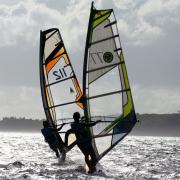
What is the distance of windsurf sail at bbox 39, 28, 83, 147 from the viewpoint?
16.5 metres

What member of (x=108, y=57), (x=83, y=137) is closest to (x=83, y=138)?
(x=83, y=137)

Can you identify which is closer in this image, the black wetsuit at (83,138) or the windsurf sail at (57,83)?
the black wetsuit at (83,138)

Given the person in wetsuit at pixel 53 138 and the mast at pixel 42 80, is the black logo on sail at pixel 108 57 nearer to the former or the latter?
the mast at pixel 42 80

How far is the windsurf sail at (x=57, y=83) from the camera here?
54.0 feet

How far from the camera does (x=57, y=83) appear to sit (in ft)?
55.2

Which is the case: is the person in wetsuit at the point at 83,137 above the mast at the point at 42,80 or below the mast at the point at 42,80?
below

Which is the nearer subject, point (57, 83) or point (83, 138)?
point (83, 138)

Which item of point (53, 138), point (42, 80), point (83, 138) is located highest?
point (42, 80)

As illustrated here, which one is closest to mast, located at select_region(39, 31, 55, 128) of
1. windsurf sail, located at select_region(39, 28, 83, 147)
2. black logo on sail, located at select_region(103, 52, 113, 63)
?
windsurf sail, located at select_region(39, 28, 83, 147)

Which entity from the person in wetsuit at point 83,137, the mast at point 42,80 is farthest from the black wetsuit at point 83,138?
the mast at point 42,80

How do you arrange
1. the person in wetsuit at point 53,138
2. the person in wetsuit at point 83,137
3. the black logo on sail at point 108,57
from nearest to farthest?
the person in wetsuit at point 83,137
the black logo on sail at point 108,57
the person in wetsuit at point 53,138

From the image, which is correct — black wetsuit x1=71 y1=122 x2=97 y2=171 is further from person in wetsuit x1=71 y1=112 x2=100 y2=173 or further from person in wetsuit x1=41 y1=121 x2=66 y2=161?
person in wetsuit x1=41 y1=121 x2=66 y2=161

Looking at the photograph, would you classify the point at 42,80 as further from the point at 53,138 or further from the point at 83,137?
the point at 83,137

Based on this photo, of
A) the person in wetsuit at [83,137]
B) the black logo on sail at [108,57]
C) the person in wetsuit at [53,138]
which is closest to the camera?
the person in wetsuit at [83,137]
